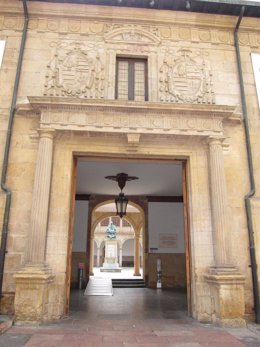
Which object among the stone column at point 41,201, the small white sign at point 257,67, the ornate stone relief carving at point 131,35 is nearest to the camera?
the stone column at point 41,201

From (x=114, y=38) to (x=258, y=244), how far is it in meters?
5.61

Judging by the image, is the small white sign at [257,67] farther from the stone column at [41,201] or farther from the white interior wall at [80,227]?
the white interior wall at [80,227]

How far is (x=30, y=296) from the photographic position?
4758 millimetres

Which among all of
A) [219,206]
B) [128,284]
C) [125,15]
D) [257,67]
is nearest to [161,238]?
[128,284]

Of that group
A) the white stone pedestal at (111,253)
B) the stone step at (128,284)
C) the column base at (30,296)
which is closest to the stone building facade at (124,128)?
the column base at (30,296)

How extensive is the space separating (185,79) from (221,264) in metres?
4.10

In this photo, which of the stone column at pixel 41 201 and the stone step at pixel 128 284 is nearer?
the stone column at pixel 41 201

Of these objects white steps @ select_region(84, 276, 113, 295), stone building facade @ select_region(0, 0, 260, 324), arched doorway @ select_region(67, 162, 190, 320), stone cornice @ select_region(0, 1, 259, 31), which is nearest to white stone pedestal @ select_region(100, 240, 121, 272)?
arched doorway @ select_region(67, 162, 190, 320)

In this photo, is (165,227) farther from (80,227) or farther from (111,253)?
(111,253)

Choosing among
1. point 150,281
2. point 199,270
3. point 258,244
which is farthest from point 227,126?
point 150,281

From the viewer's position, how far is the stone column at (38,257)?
15.5 ft

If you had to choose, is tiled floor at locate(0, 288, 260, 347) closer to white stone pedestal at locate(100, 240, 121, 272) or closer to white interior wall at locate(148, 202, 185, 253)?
white interior wall at locate(148, 202, 185, 253)

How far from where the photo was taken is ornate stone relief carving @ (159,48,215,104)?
6.45m

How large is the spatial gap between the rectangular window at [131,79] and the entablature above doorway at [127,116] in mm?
751
